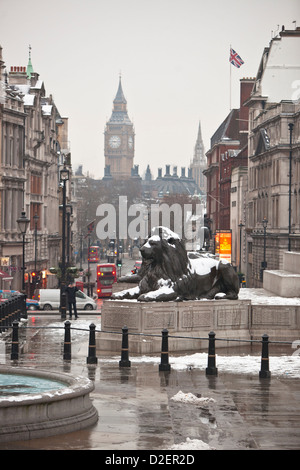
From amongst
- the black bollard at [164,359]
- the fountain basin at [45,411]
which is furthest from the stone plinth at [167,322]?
the fountain basin at [45,411]

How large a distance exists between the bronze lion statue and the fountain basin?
9.00m

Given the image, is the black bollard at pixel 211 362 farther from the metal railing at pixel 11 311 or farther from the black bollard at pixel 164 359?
the metal railing at pixel 11 311

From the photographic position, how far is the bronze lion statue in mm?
24250

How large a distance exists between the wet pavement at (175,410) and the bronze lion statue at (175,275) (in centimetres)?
234

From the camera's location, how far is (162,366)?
20375 mm

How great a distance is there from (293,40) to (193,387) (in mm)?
73067

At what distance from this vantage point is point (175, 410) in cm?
1581

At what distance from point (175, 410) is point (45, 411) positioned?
2.87m

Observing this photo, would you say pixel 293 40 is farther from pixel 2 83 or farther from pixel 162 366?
pixel 162 366

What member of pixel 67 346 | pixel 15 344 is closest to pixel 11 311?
pixel 15 344

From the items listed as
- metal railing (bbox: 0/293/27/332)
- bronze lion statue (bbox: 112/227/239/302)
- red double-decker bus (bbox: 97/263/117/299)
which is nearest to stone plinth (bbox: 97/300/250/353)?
bronze lion statue (bbox: 112/227/239/302)

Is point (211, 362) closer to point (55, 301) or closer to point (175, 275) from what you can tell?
point (175, 275)

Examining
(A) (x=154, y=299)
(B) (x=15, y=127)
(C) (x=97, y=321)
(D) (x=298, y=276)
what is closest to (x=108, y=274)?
(B) (x=15, y=127)

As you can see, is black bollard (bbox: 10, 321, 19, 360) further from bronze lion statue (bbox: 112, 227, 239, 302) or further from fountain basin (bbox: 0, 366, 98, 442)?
fountain basin (bbox: 0, 366, 98, 442)
